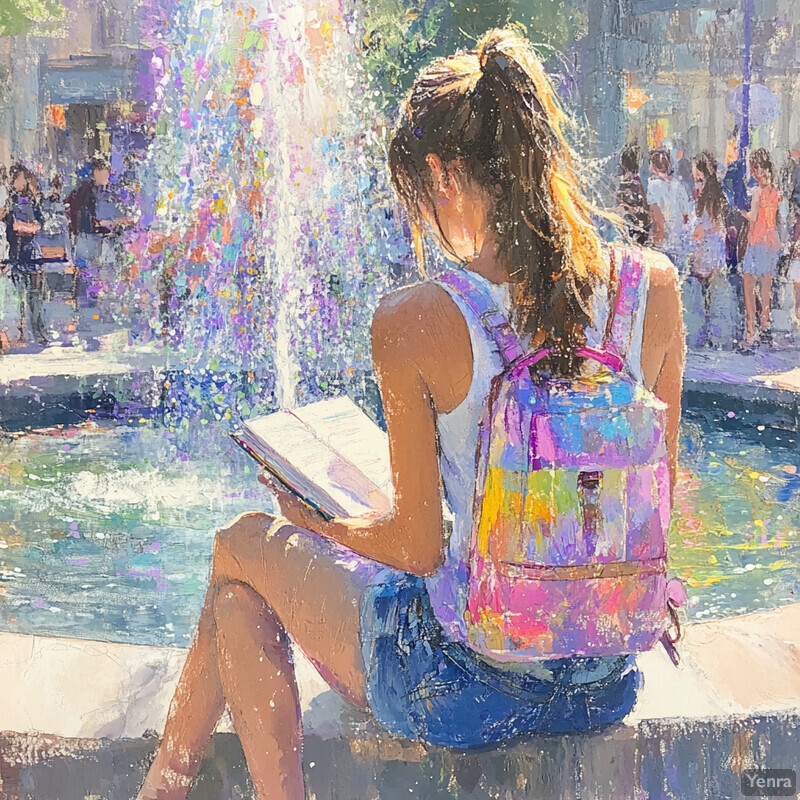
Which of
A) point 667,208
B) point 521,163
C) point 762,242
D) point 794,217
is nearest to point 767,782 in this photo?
point 521,163

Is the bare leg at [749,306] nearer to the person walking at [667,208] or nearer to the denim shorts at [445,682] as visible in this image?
the person walking at [667,208]

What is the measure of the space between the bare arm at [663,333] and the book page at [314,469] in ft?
1.55

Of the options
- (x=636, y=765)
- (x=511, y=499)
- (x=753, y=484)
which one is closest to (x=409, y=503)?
(x=511, y=499)

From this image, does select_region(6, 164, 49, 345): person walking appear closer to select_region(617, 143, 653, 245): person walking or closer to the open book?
select_region(617, 143, 653, 245): person walking

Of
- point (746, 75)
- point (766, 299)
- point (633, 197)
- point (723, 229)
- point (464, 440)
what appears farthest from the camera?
point (723, 229)

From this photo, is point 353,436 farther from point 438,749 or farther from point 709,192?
point 709,192

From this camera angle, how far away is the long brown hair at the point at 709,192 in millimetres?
4824

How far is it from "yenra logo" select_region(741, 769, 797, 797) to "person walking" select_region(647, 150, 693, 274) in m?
2.30

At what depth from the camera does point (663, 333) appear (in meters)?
1.60

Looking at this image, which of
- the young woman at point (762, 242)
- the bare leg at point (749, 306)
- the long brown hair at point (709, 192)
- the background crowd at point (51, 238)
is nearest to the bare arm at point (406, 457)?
the young woman at point (762, 242)

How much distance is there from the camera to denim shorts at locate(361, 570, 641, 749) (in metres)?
1.57

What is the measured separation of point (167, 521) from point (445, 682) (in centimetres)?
269

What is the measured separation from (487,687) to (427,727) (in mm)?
114

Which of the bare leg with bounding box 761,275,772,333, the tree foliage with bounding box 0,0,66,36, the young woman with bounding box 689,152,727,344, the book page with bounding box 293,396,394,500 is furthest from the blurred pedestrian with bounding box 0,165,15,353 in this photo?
the book page with bounding box 293,396,394,500
